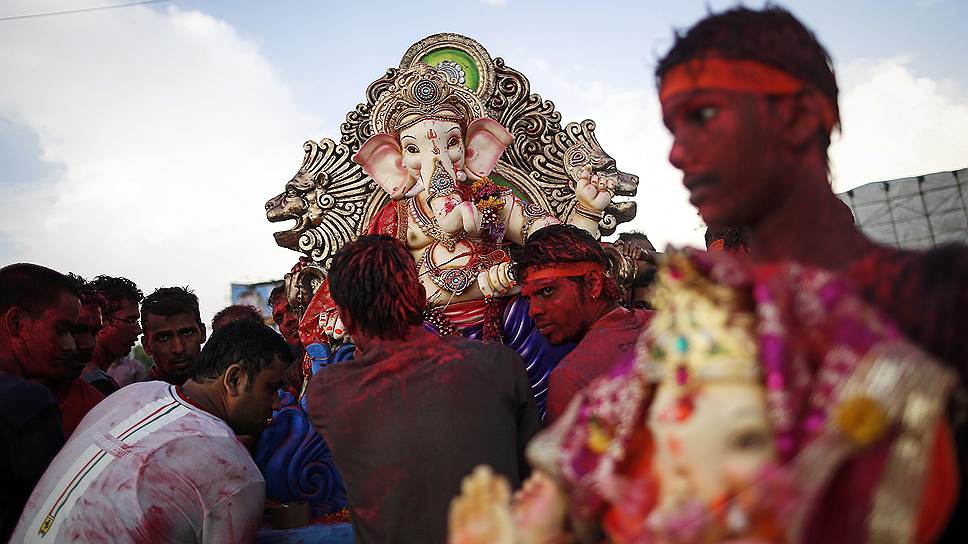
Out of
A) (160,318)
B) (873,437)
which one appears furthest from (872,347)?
(160,318)

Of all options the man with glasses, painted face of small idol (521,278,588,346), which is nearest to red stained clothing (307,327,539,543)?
painted face of small idol (521,278,588,346)

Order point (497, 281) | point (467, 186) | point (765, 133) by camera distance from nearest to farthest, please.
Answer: point (765, 133), point (497, 281), point (467, 186)

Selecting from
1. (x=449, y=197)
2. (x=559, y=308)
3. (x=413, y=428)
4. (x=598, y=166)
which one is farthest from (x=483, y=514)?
(x=598, y=166)

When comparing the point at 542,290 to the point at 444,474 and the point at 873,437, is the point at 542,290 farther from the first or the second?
the point at 873,437

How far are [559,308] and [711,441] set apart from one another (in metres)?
1.92

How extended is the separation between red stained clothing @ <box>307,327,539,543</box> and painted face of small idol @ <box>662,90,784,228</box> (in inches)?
46.6

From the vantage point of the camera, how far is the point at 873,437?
88 centimetres

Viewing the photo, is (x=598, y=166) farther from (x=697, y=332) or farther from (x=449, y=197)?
(x=697, y=332)

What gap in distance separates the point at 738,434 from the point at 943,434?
0.76ft

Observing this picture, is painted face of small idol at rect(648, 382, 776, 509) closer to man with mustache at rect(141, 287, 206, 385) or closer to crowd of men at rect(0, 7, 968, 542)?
crowd of men at rect(0, 7, 968, 542)

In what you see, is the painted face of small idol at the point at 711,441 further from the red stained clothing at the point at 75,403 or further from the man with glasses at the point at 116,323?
the man with glasses at the point at 116,323

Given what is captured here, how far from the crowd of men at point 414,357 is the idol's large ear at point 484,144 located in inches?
41.8

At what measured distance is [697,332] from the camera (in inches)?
41.0

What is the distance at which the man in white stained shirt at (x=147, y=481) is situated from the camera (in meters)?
2.33
